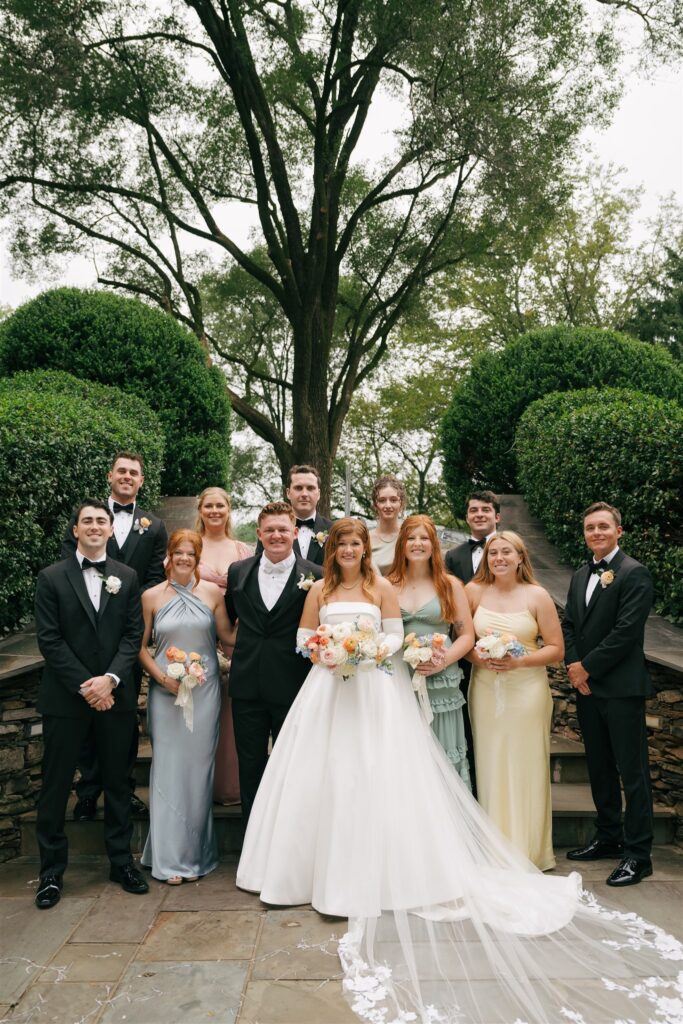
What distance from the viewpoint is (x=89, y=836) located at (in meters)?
5.25

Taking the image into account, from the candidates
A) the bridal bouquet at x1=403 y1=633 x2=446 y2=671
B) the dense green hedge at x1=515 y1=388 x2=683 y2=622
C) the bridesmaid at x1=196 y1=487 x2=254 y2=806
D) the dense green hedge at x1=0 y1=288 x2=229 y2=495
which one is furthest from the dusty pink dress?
the dense green hedge at x1=0 y1=288 x2=229 y2=495

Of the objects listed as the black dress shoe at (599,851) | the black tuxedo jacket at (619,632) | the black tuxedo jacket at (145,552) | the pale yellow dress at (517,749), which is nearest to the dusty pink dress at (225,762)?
the black tuxedo jacket at (145,552)

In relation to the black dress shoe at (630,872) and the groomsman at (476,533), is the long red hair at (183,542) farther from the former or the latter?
the black dress shoe at (630,872)

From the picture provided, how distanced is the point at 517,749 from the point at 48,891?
9.09 feet

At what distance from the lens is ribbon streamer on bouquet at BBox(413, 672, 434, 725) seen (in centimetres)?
482

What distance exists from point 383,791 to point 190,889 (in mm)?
1296

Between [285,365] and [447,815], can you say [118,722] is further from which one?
[285,365]

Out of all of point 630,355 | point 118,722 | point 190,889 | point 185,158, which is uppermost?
point 185,158

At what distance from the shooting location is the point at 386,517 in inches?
235

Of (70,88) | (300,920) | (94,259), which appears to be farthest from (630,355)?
(94,259)

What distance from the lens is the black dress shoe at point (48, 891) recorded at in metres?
4.43

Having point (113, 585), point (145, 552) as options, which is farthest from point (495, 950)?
point (145, 552)

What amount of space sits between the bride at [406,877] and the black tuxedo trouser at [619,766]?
0.55 metres

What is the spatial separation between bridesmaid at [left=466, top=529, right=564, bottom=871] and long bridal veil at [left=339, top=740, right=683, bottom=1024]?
0.29 metres
